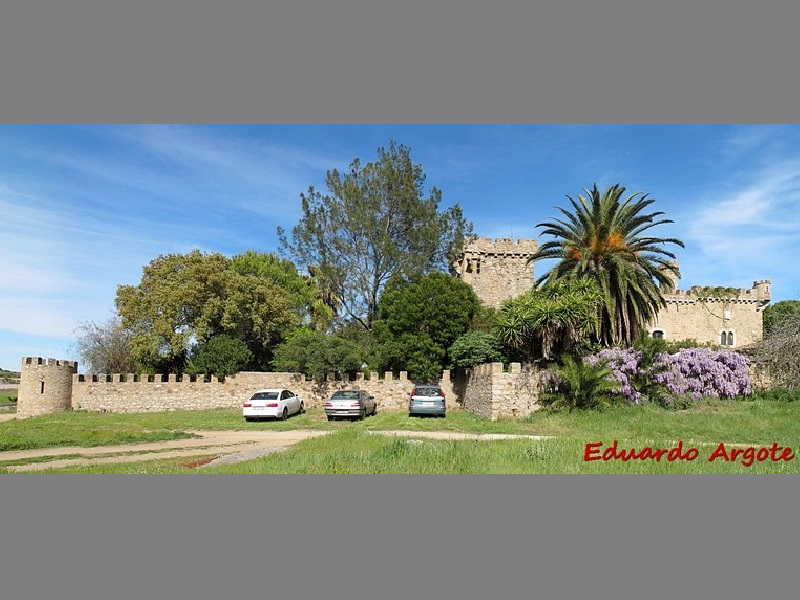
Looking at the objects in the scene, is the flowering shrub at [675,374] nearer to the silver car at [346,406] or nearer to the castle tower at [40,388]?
the silver car at [346,406]

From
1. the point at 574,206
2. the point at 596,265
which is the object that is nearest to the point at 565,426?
the point at 596,265

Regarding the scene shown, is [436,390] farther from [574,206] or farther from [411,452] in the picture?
[411,452]

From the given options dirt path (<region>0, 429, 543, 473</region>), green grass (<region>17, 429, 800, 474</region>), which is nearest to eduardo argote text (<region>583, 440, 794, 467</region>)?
green grass (<region>17, 429, 800, 474</region>)

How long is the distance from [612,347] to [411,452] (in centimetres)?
1496

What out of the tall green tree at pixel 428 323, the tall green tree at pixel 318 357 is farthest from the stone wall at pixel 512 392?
the tall green tree at pixel 318 357

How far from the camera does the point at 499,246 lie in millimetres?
42156

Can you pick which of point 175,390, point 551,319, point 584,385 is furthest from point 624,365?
point 175,390

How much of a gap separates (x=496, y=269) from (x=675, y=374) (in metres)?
19.0

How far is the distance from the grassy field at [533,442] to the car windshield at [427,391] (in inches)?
47.8

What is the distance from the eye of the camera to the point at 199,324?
113 ft

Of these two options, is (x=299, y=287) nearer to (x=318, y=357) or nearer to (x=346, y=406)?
(x=318, y=357)

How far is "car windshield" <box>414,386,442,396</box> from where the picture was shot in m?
26.2

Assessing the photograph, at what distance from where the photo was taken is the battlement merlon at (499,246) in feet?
137

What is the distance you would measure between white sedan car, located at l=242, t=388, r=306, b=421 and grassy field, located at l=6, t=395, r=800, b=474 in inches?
20.4
